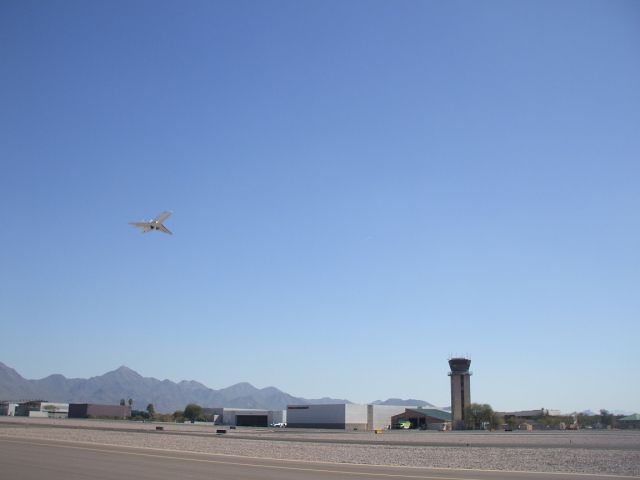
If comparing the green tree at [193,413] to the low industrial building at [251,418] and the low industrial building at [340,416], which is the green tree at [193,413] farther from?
the low industrial building at [340,416]

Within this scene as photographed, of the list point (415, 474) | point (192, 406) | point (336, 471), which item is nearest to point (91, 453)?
point (336, 471)

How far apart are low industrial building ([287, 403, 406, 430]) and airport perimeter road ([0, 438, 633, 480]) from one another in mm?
111325

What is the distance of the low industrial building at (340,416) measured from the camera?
143875mm

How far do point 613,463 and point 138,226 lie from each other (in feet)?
136

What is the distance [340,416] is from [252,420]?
34144 millimetres

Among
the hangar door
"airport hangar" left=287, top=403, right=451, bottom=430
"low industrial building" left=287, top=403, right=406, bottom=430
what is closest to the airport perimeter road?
"airport hangar" left=287, top=403, right=451, bottom=430

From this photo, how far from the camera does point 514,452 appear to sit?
4341cm

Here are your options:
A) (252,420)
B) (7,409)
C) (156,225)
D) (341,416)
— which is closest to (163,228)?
(156,225)

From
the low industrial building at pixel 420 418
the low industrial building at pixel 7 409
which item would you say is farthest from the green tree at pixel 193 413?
the low industrial building at pixel 420 418

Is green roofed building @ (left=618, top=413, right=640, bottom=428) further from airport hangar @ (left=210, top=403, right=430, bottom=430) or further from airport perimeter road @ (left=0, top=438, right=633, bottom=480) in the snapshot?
airport perimeter road @ (left=0, top=438, right=633, bottom=480)

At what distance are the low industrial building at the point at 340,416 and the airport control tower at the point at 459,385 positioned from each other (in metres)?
20.6

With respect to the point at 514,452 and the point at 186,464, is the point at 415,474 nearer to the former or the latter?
the point at 186,464

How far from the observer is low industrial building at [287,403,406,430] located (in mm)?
143875

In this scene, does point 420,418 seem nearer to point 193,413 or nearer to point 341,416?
point 341,416
